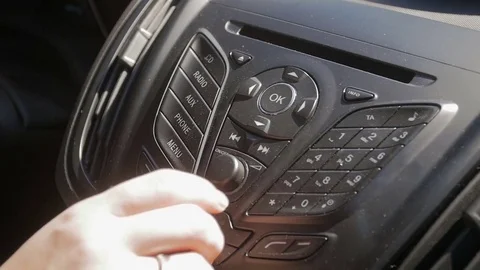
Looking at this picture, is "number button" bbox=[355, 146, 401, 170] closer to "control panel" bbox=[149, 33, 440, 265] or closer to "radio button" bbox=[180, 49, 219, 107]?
"control panel" bbox=[149, 33, 440, 265]

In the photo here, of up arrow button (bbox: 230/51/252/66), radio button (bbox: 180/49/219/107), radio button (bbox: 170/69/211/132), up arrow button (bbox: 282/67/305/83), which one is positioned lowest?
radio button (bbox: 170/69/211/132)

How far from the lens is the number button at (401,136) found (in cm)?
53

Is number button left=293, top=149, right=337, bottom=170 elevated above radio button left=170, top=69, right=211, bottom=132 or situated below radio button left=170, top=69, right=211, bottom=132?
above

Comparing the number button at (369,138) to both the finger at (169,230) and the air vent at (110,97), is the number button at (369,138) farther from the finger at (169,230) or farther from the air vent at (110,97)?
the air vent at (110,97)

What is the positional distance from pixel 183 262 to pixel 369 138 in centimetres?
16

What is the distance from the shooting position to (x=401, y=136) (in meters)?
0.54

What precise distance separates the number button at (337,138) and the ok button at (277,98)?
4cm

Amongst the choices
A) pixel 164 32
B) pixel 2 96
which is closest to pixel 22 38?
pixel 2 96

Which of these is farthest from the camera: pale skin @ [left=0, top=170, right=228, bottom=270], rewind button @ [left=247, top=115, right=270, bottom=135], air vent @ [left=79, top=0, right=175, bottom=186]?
air vent @ [left=79, top=0, right=175, bottom=186]

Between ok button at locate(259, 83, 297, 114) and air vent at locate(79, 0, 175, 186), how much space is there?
150mm

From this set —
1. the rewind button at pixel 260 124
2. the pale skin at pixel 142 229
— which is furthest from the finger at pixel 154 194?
the rewind button at pixel 260 124

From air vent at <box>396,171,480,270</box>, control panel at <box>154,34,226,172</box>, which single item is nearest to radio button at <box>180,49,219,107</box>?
control panel at <box>154,34,226,172</box>

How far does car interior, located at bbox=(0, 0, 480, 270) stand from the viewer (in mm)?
514

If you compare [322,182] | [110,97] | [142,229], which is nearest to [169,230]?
[142,229]
